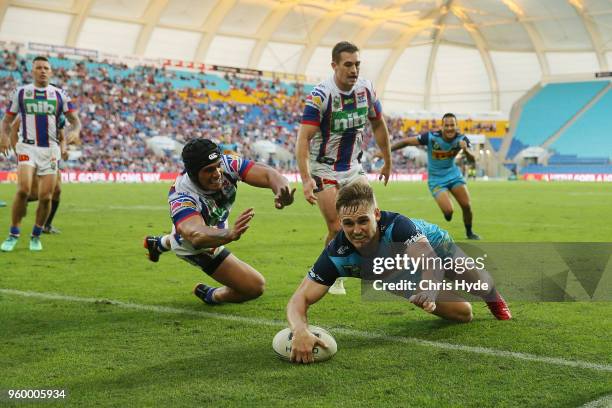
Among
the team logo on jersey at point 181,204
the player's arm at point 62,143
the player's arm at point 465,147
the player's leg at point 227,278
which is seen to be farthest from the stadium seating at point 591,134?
the team logo on jersey at point 181,204

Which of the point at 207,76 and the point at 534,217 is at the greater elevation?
the point at 207,76

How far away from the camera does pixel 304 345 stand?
4473 mm

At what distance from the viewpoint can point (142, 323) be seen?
18.9 feet

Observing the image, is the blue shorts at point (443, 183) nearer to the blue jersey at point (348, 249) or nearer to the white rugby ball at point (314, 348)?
the blue jersey at point (348, 249)

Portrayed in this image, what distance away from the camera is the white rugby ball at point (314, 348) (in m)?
4.55

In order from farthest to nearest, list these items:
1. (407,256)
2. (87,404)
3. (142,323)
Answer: (142,323), (407,256), (87,404)

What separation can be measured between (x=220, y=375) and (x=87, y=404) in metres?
0.82

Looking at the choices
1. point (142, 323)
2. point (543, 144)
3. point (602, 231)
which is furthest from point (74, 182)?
point (543, 144)

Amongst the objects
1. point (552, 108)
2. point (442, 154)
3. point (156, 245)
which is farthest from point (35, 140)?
point (552, 108)

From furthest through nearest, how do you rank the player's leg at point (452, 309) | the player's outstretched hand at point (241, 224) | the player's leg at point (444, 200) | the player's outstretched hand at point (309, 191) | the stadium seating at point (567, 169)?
the stadium seating at point (567, 169), the player's leg at point (444, 200), the player's outstretched hand at point (309, 191), the player's leg at point (452, 309), the player's outstretched hand at point (241, 224)

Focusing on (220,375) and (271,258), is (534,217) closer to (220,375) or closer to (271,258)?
(271,258)

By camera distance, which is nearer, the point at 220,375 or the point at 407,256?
the point at 220,375

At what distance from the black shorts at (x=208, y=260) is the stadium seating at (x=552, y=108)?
71429mm

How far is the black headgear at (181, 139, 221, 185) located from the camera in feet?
17.8
